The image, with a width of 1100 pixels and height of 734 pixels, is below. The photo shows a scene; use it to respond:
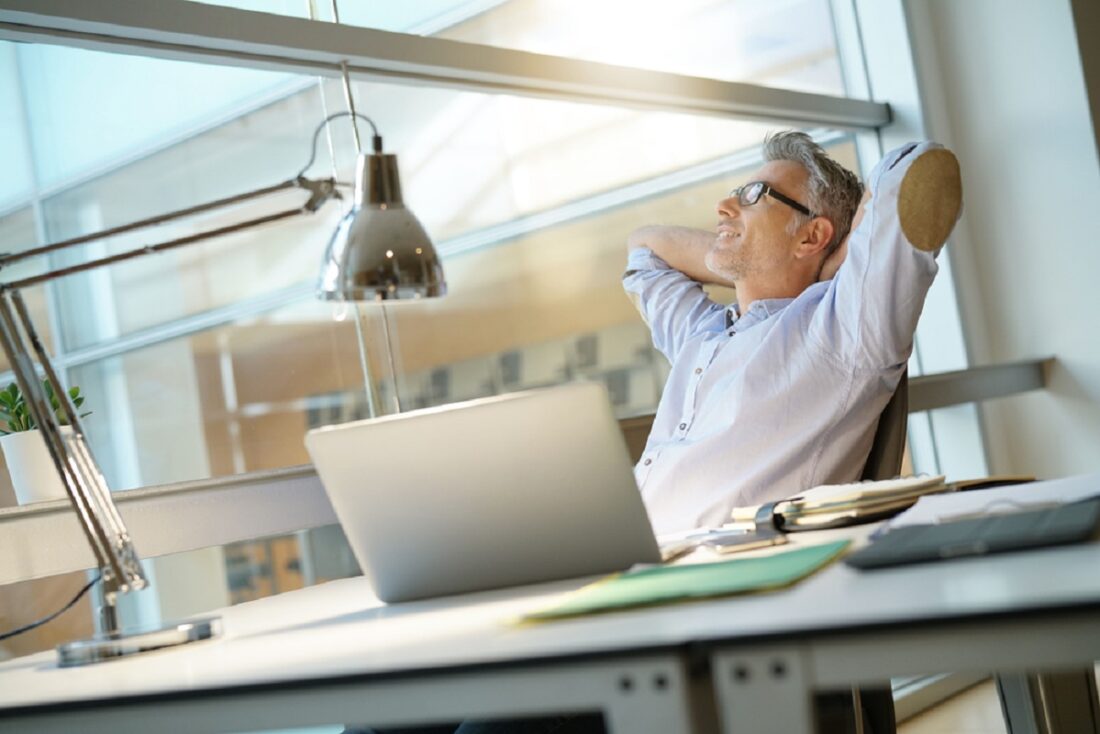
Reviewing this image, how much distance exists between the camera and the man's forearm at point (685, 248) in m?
2.86

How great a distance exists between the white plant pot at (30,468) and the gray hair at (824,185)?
4.77 feet

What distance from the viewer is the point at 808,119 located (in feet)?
12.6

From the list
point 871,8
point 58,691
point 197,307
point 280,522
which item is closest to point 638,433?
point 280,522

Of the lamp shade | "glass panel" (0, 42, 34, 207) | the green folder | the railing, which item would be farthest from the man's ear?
"glass panel" (0, 42, 34, 207)

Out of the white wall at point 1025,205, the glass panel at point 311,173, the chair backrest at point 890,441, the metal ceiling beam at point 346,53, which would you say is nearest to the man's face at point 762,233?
the chair backrest at point 890,441

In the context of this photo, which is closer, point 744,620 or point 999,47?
point 744,620

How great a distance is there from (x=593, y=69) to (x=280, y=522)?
146cm

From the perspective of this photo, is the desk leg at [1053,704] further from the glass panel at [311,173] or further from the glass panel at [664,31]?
the glass panel at [664,31]

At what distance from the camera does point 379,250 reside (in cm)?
142

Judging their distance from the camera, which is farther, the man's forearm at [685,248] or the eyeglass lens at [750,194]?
the man's forearm at [685,248]

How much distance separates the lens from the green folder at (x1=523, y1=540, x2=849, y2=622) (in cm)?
106

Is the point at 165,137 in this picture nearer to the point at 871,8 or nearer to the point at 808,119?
the point at 808,119

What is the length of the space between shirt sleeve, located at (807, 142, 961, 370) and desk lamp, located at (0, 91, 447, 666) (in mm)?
893

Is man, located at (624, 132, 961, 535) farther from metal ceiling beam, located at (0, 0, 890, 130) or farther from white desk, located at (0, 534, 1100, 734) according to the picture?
white desk, located at (0, 534, 1100, 734)
